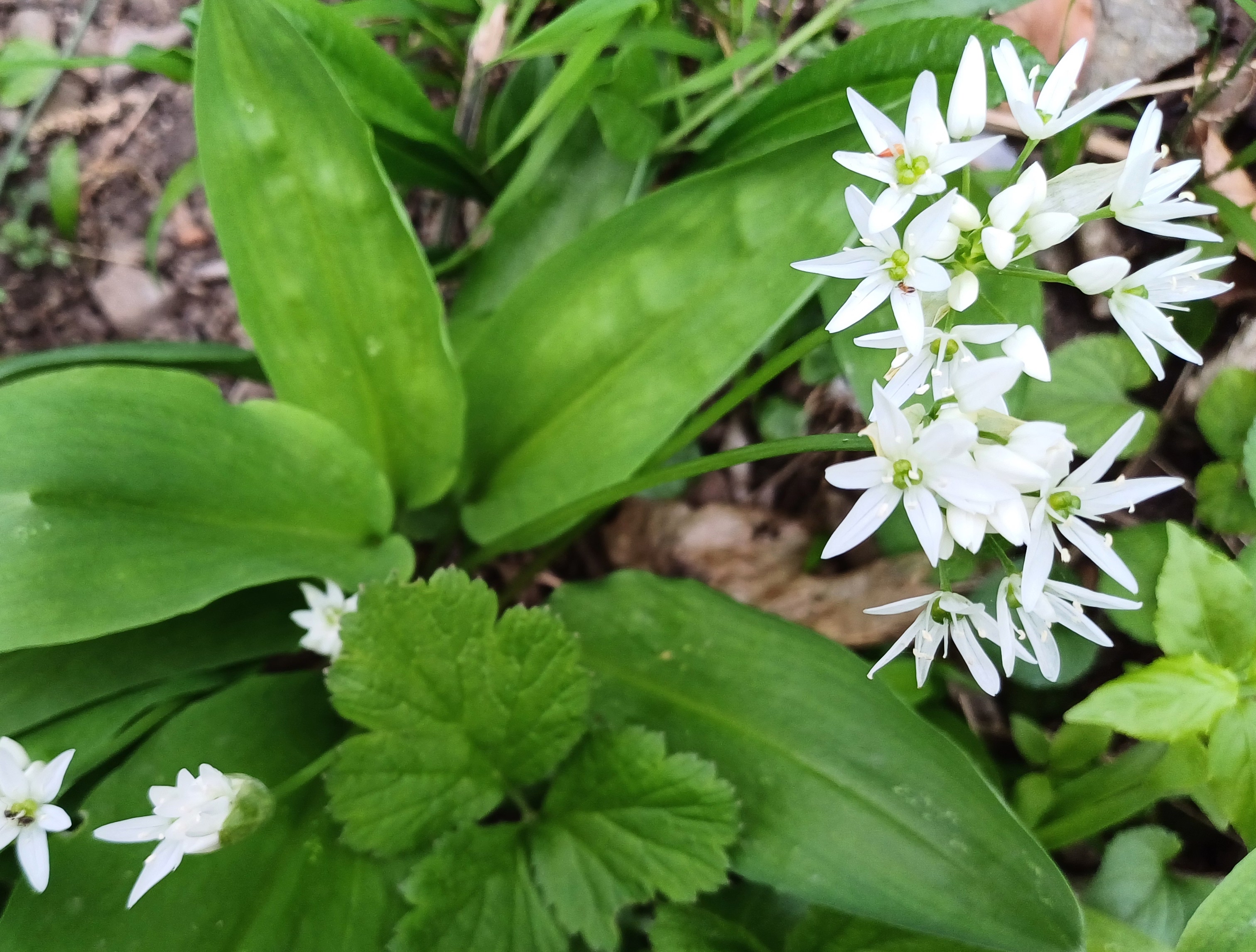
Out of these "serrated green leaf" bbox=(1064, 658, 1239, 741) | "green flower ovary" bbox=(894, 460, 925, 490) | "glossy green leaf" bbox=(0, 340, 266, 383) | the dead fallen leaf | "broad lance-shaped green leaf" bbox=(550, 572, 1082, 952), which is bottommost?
the dead fallen leaf

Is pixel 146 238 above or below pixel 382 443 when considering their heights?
above

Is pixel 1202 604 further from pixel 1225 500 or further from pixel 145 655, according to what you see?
pixel 145 655

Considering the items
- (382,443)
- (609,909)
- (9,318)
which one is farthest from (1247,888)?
(9,318)

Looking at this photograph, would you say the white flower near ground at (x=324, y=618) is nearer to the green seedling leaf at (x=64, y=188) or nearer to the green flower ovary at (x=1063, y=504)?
the green flower ovary at (x=1063, y=504)

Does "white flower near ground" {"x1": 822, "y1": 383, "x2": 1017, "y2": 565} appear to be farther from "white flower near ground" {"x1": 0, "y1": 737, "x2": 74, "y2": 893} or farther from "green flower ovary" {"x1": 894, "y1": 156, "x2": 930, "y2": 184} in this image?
"white flower near ground" {"x1": 0, "y1": 737, "x2": 74, "y2": 893}

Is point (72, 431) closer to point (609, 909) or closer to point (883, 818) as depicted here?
point (609, 909)

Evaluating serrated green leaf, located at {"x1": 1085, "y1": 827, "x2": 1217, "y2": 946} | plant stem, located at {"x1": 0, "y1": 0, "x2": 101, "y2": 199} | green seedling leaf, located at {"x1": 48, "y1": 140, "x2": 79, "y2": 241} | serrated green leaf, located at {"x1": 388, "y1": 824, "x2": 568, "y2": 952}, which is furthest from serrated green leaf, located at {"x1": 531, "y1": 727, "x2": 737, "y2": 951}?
plant stem, located at {"x1": 0, "y1": 0, "x2": 101, "y2": 199}

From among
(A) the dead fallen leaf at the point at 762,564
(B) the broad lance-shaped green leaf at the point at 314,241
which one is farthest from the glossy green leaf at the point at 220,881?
(A) the dead fallen leaf at the point at 762,564
